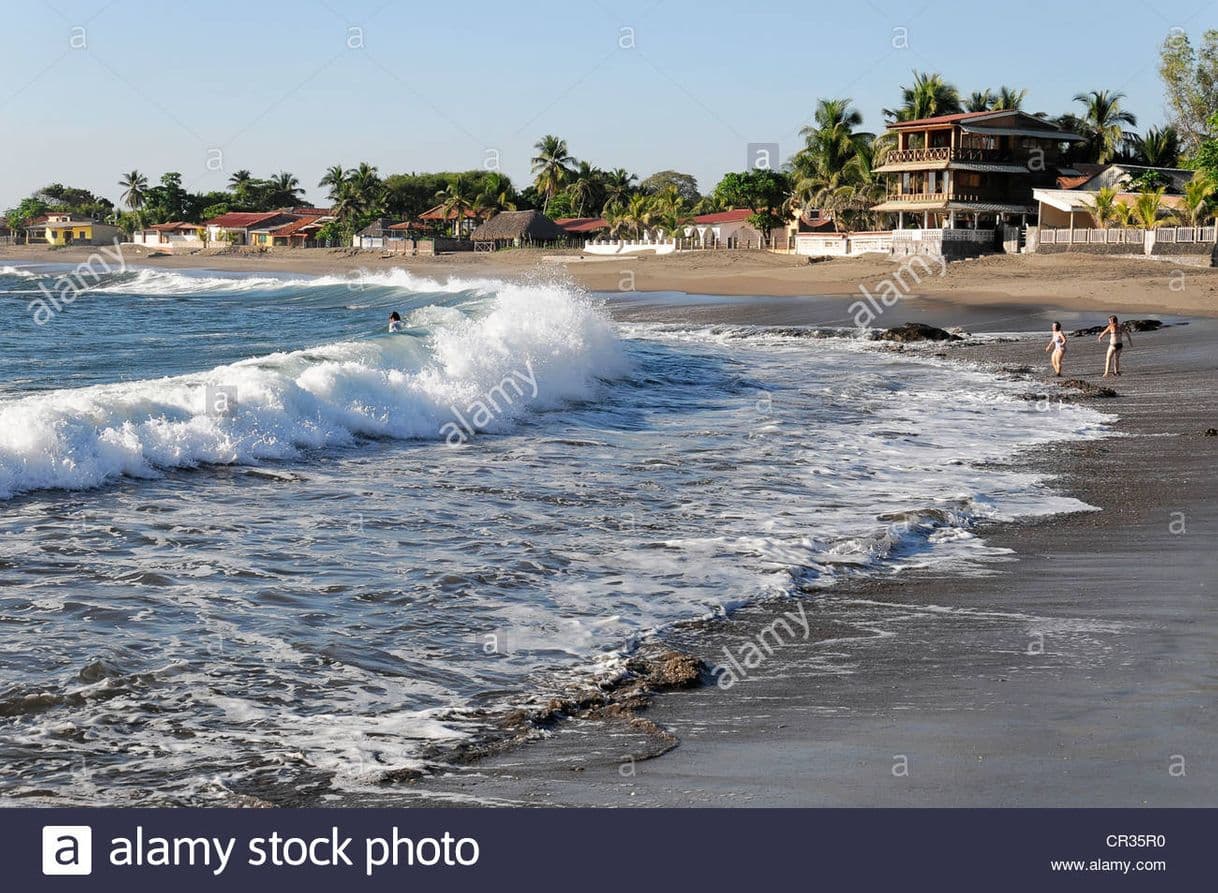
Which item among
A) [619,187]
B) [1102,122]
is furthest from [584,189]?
[1102,122]

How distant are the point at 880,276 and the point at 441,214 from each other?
61.5 meters

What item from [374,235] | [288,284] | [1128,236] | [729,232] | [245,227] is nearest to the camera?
[1128,236]

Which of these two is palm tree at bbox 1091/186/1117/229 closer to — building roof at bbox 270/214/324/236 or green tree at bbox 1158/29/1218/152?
green tree at bbox 1158/29/1218/152

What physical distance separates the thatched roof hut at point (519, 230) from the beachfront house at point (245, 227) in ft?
93.1

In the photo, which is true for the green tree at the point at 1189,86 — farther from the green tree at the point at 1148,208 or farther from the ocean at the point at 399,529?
the ocean at the point at 399,529

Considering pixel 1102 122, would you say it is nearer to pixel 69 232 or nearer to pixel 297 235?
pixel 297 235

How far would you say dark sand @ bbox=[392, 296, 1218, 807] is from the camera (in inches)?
219

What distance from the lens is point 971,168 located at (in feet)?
205

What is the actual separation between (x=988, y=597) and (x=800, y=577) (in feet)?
4.56

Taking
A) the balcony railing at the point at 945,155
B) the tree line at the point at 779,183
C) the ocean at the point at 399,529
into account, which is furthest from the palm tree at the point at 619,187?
the ocean at the point at 399,529

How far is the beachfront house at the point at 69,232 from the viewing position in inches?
5128

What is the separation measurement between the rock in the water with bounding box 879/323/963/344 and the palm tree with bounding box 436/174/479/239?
227 ft

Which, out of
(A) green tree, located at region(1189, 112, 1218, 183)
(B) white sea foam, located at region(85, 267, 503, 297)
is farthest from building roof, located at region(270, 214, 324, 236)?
(A) green tree, located at region(1189, 112, 1218, 183)
